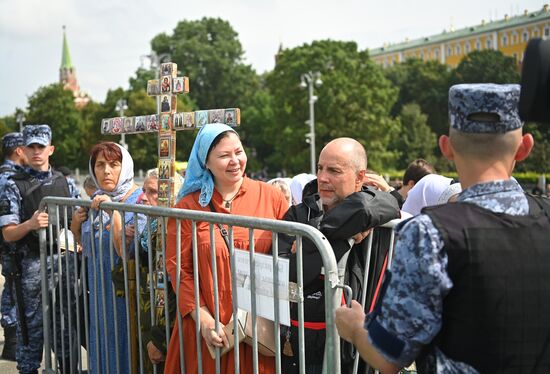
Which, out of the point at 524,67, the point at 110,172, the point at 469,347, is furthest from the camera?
the point at 110,172

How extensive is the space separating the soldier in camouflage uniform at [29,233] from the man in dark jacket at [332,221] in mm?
2864

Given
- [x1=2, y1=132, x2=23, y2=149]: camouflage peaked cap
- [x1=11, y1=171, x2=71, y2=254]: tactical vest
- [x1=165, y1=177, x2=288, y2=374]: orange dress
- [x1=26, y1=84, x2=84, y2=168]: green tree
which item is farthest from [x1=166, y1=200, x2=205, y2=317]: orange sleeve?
[x1=26, y1=84, x2=84, y2=168]: green tree

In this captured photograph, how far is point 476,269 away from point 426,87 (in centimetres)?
7425

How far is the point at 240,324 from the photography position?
3121 millimetres

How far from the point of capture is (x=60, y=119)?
67875mm

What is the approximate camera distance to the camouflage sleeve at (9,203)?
17.7 ft

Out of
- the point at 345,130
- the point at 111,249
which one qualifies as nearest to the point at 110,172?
the point at 111,249

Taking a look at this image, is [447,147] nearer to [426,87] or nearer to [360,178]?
[360,178]

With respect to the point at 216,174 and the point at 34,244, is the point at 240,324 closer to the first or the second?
the point at 216,174

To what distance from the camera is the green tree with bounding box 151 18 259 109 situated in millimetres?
58250

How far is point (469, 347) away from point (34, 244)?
4.45 metres

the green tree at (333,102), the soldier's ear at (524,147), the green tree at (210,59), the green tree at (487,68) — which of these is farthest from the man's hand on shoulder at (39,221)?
the green tree at (487,68)

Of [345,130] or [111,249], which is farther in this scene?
[345,130]

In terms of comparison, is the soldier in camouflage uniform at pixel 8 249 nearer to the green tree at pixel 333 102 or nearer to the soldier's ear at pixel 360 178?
the soldier's ear at pixel 360 178
